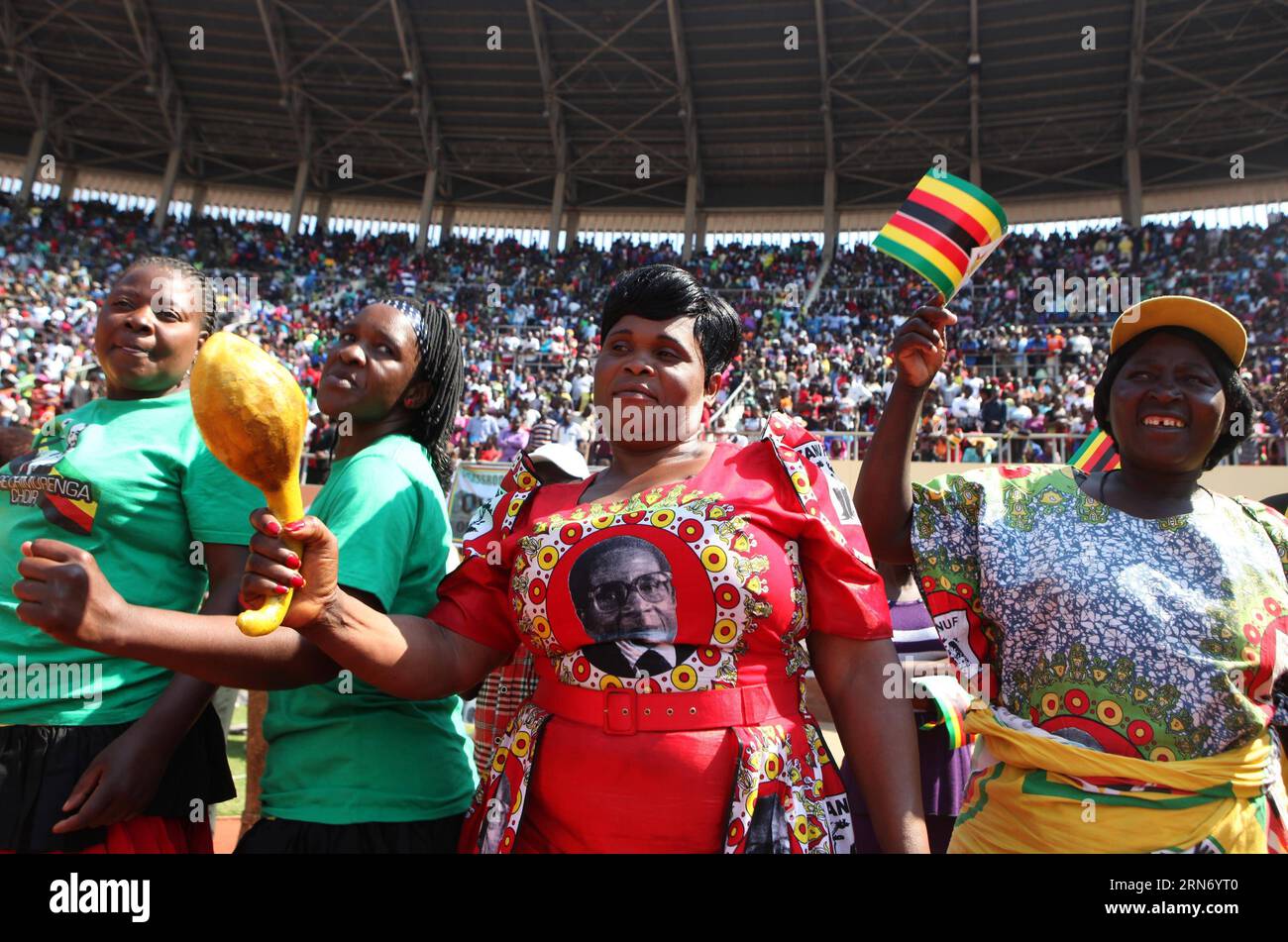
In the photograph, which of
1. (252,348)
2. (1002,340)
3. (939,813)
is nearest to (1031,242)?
(1002,340)

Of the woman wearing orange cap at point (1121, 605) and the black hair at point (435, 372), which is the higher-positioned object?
the black hair at point (435, 372)

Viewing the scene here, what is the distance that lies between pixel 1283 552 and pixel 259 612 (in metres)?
1.75

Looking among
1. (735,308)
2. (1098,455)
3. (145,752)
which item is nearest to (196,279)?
(145,752)

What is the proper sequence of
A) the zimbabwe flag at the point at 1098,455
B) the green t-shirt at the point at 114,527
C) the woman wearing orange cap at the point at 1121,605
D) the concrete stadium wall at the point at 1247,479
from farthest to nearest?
the concrete stadium wall at the point at 1247,479 < the zimbabwe flag at the point at 1098,455 < the green t-shirt at the point at 114,527 < the woman wearing orange cap at the point at 1121,605

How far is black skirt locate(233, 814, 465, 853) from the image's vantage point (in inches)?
63.6

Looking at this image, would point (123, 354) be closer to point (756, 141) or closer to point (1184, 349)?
point (1184, 349)

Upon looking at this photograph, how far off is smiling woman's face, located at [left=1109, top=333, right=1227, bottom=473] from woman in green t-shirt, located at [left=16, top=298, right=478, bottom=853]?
1349mm

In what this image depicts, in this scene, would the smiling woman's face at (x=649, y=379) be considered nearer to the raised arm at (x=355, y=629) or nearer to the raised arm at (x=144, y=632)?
the raised arm at (x=355, y=629)

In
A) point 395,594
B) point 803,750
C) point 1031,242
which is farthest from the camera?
point 1031,242

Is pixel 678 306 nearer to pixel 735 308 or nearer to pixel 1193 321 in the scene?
pixel 1193 321

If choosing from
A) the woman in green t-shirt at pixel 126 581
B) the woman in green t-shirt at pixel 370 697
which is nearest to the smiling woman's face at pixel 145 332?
the woman in green t-shirt at pixel 126 581

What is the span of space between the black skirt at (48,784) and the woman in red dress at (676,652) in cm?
57

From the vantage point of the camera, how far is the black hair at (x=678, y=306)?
1701mm
